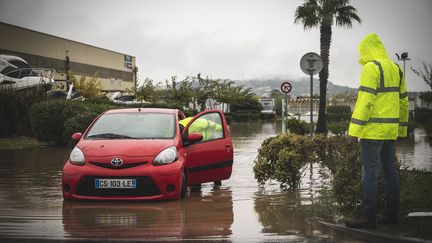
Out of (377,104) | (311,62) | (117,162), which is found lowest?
(117,162)

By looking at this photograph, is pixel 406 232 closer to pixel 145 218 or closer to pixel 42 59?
pixel 145 218

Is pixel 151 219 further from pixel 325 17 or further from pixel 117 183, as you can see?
pixel 325 17

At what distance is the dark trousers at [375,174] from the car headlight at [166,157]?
3141 mm

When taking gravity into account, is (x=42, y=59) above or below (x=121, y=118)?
above

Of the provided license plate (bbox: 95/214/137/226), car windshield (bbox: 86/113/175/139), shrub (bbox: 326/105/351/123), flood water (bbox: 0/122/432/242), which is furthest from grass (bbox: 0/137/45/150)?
shrub (bbox: 326/105/351/123)

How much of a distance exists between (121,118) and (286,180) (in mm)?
3066

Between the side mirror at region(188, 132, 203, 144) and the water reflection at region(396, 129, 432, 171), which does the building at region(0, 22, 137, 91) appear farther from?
the side mirror at region(188, 132, 203, 144)

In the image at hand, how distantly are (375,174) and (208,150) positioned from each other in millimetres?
3867

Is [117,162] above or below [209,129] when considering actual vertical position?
below

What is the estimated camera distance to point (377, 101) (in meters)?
6.46

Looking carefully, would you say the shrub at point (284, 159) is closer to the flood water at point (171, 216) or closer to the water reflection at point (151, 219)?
the flood water at point (171, 216)

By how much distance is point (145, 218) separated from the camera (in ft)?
24.3

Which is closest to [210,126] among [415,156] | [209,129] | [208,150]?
[209,129]

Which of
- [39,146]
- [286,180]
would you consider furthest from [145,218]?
[39,146]
